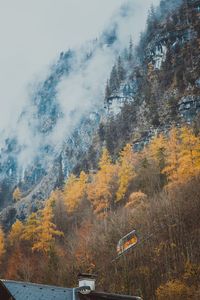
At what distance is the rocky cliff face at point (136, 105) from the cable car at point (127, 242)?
31.1 meters

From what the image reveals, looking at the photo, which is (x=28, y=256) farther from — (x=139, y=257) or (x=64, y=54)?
(x=64, y=54)

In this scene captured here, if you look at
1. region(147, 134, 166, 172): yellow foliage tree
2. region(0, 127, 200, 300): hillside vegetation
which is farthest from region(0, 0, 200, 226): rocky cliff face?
region(0, 127, 200, 300): hillside vegetation

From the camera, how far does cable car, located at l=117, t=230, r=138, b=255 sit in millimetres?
40806

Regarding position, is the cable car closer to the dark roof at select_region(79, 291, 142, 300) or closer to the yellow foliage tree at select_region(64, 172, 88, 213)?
the dark roof at select_region(79, 291, 142, 300)

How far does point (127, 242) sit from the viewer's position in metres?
42.3

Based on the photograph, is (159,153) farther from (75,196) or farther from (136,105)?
(136,105)

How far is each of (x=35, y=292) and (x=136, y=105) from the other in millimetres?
76012

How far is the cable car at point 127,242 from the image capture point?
134 feet

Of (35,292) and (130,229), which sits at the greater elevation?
(130,229)

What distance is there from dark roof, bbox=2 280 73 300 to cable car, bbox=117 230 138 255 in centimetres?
2285

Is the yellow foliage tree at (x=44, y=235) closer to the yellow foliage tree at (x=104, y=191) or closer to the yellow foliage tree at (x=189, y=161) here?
the yellow foliage tree at (x=104, y=191)

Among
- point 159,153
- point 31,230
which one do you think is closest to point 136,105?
point 159,153

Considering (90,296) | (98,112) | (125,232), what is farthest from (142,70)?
(90,296)

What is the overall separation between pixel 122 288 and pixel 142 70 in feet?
227
